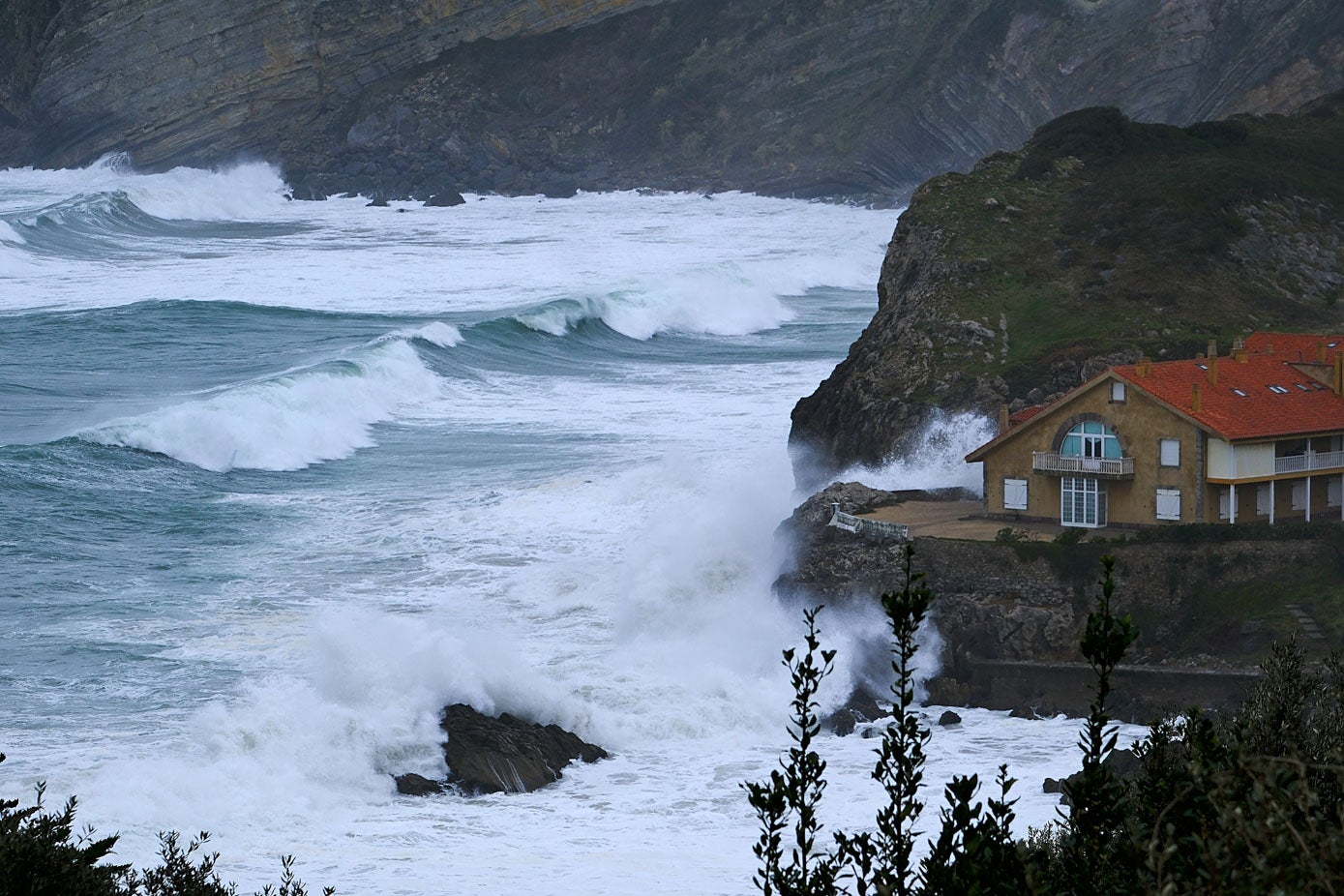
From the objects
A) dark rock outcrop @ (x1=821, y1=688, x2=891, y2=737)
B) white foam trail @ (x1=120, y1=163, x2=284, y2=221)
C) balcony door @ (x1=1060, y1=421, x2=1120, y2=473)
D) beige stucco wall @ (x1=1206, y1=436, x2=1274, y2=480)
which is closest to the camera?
dark rock outcrop @ (x1=821, y1=688, x2=891, y2=737)

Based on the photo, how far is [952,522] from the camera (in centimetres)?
3184

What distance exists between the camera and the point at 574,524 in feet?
125

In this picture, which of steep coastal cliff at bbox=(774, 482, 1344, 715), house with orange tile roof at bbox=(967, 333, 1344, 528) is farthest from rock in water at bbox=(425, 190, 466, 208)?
steep coastal cliff at bbox=(774, 482, 1344, 715)

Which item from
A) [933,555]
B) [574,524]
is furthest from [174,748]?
[574,524]

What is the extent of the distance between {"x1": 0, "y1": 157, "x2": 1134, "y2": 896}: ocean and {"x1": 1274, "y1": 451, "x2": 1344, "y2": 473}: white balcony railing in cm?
639

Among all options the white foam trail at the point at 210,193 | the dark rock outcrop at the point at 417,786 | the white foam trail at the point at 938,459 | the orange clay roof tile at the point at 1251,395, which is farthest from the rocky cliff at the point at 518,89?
the dark rock outcrop at the point at 417,786

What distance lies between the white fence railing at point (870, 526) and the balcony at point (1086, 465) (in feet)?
7.58

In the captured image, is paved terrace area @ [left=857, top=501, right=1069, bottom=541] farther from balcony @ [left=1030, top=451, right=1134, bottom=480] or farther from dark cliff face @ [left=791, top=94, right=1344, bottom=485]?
dark cliff face @ [left=791, top=94, right=1344, bottom=485]

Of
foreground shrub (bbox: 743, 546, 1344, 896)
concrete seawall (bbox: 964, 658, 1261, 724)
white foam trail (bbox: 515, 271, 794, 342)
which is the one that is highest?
white foam trail (bbox: 515, 271, 794, 342)

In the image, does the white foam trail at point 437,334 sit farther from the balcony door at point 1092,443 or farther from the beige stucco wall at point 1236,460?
the beige stucco wall at point 1236,460

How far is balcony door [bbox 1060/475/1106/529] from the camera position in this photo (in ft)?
99.6

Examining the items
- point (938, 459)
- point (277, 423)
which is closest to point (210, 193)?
point (277, 423)

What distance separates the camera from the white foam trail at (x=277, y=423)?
1764 inches

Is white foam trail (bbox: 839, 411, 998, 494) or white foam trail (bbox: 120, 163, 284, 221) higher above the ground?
white foam trail (bbox: 120, 163, 284, 221)
